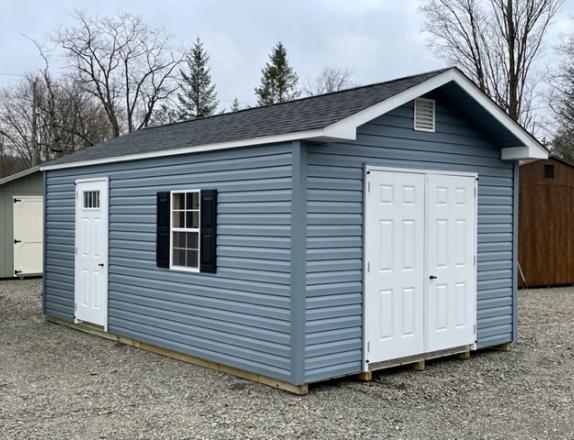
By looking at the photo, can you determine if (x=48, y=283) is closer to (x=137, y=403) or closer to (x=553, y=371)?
(x=137, y=403)

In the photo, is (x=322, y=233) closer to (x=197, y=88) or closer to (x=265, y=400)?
(x=265, y=400)

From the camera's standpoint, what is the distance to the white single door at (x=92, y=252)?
7898 millimetres

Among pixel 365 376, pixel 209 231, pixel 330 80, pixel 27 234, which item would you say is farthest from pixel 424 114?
pixel 330 80

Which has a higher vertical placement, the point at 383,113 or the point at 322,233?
the point at 383,113

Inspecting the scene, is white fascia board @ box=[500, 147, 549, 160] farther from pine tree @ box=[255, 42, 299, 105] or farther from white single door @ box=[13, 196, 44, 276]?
pine tree @ box=[255, 42, 299, 105]

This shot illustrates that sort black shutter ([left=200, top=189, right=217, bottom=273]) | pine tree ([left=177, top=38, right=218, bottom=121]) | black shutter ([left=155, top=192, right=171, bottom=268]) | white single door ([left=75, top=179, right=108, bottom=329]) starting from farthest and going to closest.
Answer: pine tree ([left=177, top=38, right=218, bottom=121]) < white single door ([left=75, top=179, right=108, bottom=329]) < black shutter ([left=155, top=192, right=171, bottom=268]) < black shutter ([left=200, top=189, right=217, bottom=273])

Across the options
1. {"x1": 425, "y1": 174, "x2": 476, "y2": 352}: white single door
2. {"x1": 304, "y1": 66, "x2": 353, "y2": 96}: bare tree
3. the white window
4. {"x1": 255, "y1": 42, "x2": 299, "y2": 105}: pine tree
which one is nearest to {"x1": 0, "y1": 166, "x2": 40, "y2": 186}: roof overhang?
the white window

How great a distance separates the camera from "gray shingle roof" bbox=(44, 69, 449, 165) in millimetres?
5539

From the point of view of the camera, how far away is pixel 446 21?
71.6ft

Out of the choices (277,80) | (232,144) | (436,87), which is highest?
(277,80)

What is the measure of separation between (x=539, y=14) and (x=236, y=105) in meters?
15.7

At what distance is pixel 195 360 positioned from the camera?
6.44 m

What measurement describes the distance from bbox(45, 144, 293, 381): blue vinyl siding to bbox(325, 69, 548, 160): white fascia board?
60cm

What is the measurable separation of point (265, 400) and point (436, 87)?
323 centimetres
